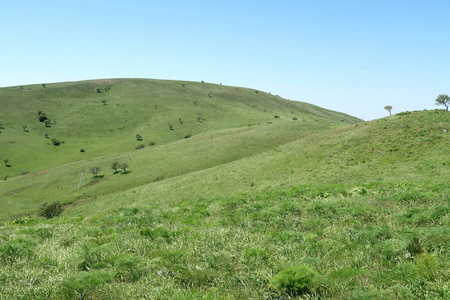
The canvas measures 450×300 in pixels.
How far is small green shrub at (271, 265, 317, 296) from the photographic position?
5609mm

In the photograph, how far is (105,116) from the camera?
137 m

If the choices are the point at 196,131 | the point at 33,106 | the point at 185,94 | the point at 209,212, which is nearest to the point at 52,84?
the point at 33,106

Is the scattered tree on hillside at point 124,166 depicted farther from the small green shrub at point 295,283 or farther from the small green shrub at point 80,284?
the small green shrub at point 295,283

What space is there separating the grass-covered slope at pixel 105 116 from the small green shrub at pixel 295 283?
10384 cm

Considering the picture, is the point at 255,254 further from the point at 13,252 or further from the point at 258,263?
the point at 13,252

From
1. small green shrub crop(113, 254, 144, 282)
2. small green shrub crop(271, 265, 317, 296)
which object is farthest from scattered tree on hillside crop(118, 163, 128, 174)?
small green shrub crop(271, 265, 317, 296)

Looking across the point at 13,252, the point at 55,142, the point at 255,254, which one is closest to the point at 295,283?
the point at 255,254

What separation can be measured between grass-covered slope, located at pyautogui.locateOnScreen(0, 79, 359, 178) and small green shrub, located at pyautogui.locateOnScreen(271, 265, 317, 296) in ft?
341

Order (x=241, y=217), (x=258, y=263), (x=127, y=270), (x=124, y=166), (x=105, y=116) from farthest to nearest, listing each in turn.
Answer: (x=105, y=116), (x=124, y=166), (x=241, y=217), (x=127, y=270), (x=258, y=263)

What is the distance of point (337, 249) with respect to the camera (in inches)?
308

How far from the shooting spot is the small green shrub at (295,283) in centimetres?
561

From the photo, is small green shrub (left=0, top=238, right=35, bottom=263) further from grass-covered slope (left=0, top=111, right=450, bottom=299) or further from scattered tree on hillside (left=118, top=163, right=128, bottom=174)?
scattered tree on hillside (left=118, top=163, right=128, bottom=174)

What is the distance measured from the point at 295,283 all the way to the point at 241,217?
8.34 m

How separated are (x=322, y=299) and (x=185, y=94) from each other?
180751 mm
